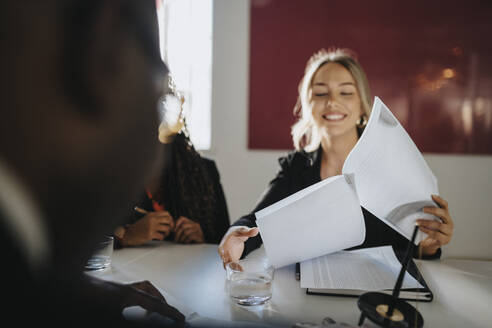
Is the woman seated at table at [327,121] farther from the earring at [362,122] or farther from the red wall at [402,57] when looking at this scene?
the red wall at [402,57]

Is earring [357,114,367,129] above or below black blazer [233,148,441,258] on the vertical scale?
above

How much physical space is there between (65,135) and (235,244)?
71 cm

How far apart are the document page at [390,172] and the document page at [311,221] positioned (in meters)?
0.06

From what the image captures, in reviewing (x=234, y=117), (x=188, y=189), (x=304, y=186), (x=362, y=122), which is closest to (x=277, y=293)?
(x=304, y=186)

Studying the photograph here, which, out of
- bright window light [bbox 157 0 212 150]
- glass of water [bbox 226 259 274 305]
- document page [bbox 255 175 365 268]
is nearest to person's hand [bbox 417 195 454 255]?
document page [bbox 255 175 365 268]

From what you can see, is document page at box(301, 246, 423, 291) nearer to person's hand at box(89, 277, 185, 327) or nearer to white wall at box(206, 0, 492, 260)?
person's hand at box(89, 277, 185, 327)

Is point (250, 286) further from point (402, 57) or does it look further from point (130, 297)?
point (402, 57)

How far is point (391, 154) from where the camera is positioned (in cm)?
60

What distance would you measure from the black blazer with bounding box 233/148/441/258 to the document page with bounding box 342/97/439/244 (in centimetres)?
67

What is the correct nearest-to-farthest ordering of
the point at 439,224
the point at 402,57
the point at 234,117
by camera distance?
the point at 439,224
the point at 402,57
the point at 234,117

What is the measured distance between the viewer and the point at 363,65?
8.35ft

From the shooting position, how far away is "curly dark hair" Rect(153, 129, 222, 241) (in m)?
1.54

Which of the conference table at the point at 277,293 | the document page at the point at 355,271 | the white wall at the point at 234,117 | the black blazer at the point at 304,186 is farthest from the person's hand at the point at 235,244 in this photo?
the white wall at the point at 234,117

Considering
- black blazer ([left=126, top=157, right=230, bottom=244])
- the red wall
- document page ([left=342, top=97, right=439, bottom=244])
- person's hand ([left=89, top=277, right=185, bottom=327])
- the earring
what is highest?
the red wall
